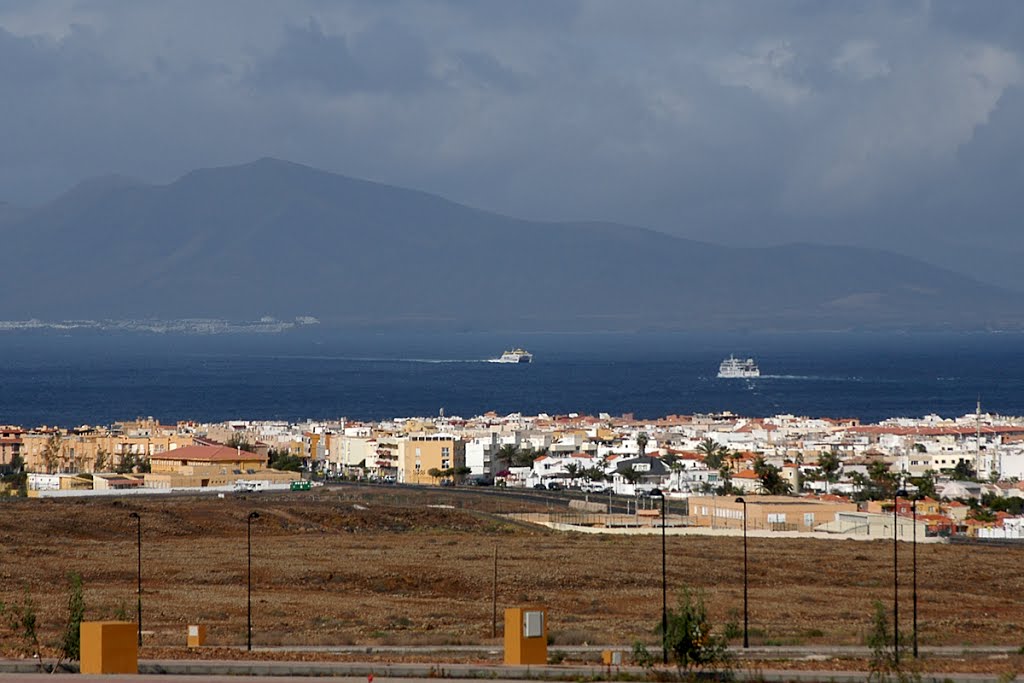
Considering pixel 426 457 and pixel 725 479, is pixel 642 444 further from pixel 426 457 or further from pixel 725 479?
pixel 725 479

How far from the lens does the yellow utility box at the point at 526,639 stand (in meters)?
19.9

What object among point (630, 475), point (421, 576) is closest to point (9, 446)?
point (630, 475)

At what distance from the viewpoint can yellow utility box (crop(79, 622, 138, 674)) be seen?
18.3 m

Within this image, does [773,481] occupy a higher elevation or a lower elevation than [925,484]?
higher

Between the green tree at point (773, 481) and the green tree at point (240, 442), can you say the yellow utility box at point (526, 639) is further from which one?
the green tree at point (240, 442)

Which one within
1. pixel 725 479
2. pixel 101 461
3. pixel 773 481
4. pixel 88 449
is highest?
pixel 88 449

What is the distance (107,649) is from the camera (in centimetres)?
1836

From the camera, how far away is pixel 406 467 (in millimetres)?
78812

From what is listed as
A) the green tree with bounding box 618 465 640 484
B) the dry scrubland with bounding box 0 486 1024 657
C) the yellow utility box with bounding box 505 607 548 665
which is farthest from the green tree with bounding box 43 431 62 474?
the yellow utility box with bounding box 505 607 548 665

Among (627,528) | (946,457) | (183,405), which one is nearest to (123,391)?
(183,405)

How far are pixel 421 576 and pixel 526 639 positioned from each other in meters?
16.2

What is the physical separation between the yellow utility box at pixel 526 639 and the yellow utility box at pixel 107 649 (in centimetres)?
450

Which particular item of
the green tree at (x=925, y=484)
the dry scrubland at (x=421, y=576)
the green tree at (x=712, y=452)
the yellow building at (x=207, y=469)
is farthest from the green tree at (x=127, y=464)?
the green tree at (x=925, y=484)

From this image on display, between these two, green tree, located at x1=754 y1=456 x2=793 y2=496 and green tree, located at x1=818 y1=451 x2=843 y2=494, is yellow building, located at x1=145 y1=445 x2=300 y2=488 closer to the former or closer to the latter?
green tree, located at x1=754 y1=456 x2=793 y2=496
